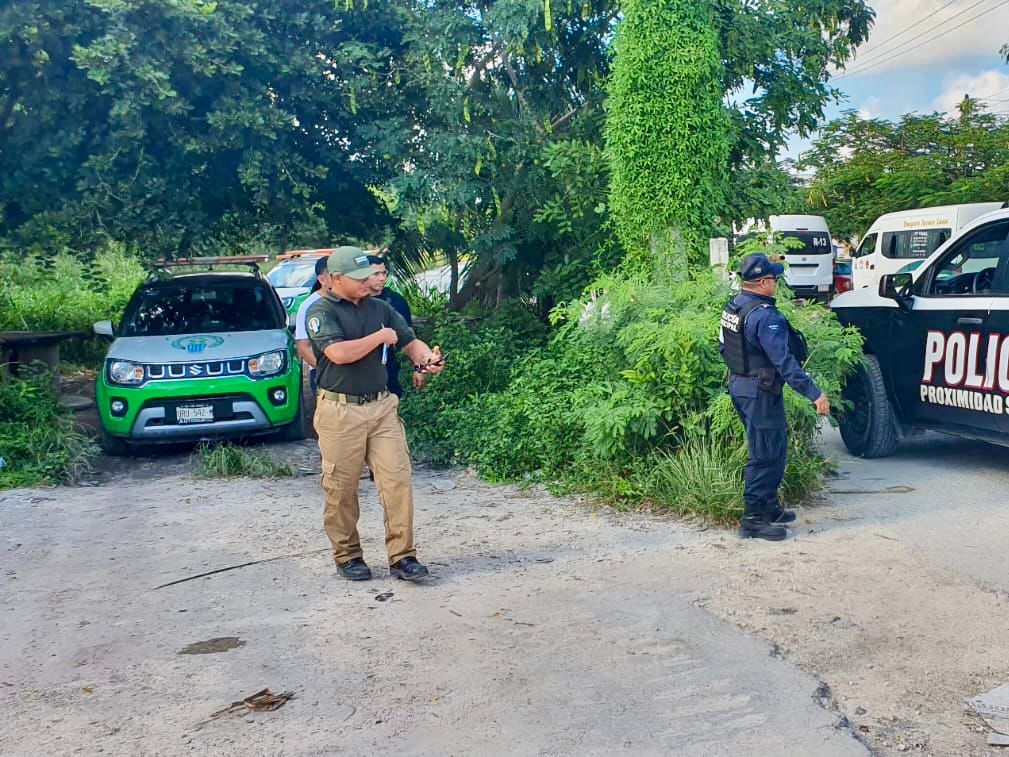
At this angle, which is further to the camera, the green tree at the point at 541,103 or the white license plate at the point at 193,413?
the green tree at the point at 541,103

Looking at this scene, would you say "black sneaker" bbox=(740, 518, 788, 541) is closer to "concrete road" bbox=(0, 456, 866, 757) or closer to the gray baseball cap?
"concrete road" bbox=(0, 456, 866, 757)

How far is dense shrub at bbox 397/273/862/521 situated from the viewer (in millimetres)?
6652

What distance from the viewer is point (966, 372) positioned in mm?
7066

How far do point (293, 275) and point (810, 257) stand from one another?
462 inches

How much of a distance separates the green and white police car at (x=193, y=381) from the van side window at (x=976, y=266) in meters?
5.22

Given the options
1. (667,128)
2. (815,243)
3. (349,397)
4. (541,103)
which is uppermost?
(541,103)

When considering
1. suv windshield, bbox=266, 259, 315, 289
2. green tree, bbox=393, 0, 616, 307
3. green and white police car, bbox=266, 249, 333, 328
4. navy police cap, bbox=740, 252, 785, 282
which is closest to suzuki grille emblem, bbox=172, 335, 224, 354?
green tree, bbox=393, 0, 616, 307

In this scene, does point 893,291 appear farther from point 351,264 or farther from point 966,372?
point 351,264

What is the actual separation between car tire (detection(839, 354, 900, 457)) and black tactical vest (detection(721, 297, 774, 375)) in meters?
2.17

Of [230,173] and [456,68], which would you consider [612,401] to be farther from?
[230,173]

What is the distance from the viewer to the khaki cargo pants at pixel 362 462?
5387mm

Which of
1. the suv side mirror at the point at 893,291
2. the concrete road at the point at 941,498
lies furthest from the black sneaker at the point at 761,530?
the suv side mirror at the point at 893,291

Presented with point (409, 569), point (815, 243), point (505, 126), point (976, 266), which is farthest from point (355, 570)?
point (815, 243)

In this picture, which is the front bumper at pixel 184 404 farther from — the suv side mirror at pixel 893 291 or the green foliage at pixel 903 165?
the green foliage at pixel 903 165
